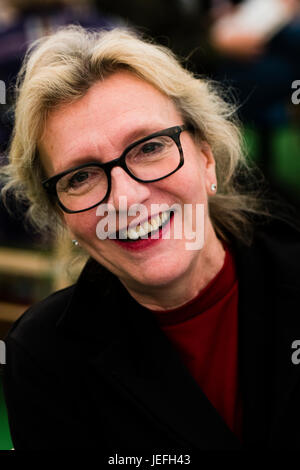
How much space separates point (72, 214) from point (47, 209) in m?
0.23

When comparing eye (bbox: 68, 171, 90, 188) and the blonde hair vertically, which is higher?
the blonde hair

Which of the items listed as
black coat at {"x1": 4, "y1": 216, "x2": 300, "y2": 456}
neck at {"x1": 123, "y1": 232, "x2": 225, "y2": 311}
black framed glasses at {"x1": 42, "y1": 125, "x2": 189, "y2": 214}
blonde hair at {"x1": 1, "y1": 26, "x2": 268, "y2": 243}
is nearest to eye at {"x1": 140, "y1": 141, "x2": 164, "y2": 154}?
black framed glasses at {"x1": 42, "y1": 125, "x2": 189, "y2": 214}

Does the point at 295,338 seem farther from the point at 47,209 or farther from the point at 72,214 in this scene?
the point at 47,209

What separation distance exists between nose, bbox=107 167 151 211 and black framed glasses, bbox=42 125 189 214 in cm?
1

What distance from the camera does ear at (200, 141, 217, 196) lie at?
1.30 metres

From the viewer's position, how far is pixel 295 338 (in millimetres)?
1202

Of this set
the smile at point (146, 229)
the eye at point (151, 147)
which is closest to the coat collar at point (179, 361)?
the smile at point (146, 229)

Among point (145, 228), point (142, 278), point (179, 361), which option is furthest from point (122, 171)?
point (179, 361)

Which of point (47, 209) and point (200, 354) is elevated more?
point (47, 209)

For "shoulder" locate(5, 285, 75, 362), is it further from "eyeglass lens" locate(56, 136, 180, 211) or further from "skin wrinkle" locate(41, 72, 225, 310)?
"eyeglass lens" locate(56, 136, 180, 211)

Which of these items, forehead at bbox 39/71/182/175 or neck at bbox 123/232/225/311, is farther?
neck at bbox 123/232/225/311

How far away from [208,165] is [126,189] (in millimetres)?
319

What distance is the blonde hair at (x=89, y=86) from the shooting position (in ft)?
3.72
